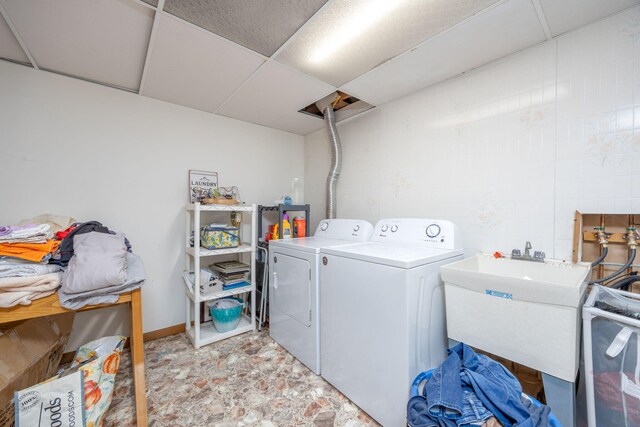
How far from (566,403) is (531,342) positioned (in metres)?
0.25

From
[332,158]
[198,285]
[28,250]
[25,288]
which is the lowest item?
[198,285]

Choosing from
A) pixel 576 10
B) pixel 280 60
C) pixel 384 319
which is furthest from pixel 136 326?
pixel 576 10

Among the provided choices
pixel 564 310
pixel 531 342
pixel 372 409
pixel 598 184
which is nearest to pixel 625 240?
pixel 598 184

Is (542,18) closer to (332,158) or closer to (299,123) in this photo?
(332,158)

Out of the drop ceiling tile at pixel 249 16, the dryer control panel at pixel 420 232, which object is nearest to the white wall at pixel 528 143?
the dryer control panel at pixel 420 232

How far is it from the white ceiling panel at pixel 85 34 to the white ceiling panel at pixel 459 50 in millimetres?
1439

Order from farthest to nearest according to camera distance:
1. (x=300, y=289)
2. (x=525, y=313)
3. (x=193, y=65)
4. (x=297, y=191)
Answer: (x=297, y=191) < (x=300, y=289) < (x=193, y=65) < (x=525, y=313)

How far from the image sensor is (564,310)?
1.03 m

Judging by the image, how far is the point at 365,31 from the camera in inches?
56.7

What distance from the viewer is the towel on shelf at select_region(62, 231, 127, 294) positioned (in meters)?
1.19

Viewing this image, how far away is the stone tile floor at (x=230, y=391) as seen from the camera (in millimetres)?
1459

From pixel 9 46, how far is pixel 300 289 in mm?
2468

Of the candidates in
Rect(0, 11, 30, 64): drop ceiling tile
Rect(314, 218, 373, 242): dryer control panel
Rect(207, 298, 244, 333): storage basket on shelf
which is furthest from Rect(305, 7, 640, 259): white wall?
Rect(0, 11, 30, 64): drop ceiling tile

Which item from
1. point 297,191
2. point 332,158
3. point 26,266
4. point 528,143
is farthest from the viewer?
point 297,191
